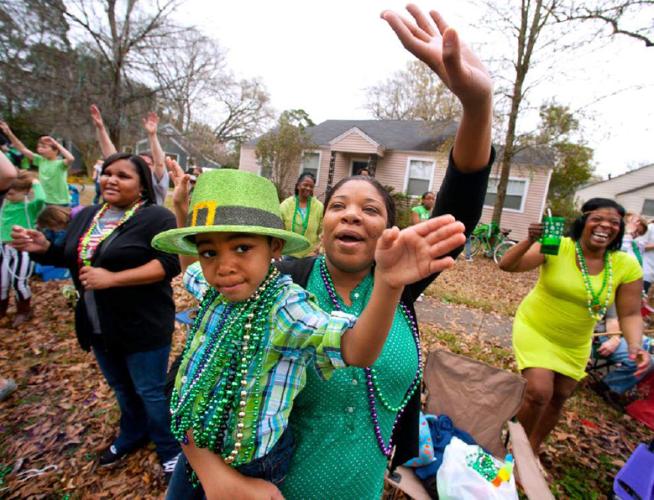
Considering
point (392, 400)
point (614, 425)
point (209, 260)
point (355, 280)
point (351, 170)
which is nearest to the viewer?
point (209, 260)

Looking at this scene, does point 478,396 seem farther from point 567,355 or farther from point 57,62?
point 57,62

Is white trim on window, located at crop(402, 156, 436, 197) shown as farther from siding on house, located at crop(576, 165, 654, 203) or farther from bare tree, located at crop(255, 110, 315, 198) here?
siding on house, located at crop(576, 165, 654, 203)

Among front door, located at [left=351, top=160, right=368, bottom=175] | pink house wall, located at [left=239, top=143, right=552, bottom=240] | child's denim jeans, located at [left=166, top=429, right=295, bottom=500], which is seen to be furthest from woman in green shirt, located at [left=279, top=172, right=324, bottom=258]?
front door, located at [left=351, top=160, right=368, bottom=175]

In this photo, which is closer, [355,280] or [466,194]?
[466,194]

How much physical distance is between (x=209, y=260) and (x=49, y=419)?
3251 millimetres

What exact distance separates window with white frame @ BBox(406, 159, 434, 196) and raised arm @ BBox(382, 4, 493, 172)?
16.9m

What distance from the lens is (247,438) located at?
112 centimetres

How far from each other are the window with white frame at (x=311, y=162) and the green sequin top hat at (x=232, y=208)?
61.6 ft

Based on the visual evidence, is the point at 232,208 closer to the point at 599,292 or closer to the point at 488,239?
the point at 599,292

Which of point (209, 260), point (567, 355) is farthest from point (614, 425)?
point (209, 260)

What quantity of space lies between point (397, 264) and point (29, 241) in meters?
2.52

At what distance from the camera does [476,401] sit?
272 centimetres

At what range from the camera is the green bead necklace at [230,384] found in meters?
1.12

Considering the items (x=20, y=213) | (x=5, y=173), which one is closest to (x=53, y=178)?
(x=20, y=213)
